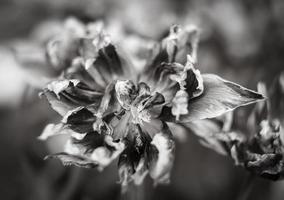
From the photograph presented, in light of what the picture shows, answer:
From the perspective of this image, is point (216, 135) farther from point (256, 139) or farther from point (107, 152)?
point (107, 152)

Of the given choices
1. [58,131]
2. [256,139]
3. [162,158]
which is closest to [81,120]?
[58,131]

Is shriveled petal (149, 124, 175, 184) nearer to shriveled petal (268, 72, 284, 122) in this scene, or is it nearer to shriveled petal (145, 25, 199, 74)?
shriveled petal (145, 25, 199, 74)

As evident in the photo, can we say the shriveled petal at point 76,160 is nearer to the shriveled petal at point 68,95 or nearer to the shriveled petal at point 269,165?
the shriveled petal at point 68,95

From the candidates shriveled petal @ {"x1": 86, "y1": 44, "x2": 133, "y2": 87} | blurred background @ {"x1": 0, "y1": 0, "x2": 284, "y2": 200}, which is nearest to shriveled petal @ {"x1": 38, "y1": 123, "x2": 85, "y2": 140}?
shriveled petal @ {"x1": 86, "y1": 44, "x2": 133, "y2": 87}

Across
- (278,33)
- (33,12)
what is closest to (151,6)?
(33,12)

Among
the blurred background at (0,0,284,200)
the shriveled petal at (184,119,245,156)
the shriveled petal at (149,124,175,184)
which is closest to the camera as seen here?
the shriveled petal at (149,124,175,184)

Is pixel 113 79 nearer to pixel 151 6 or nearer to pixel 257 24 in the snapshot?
pixel 257 24
